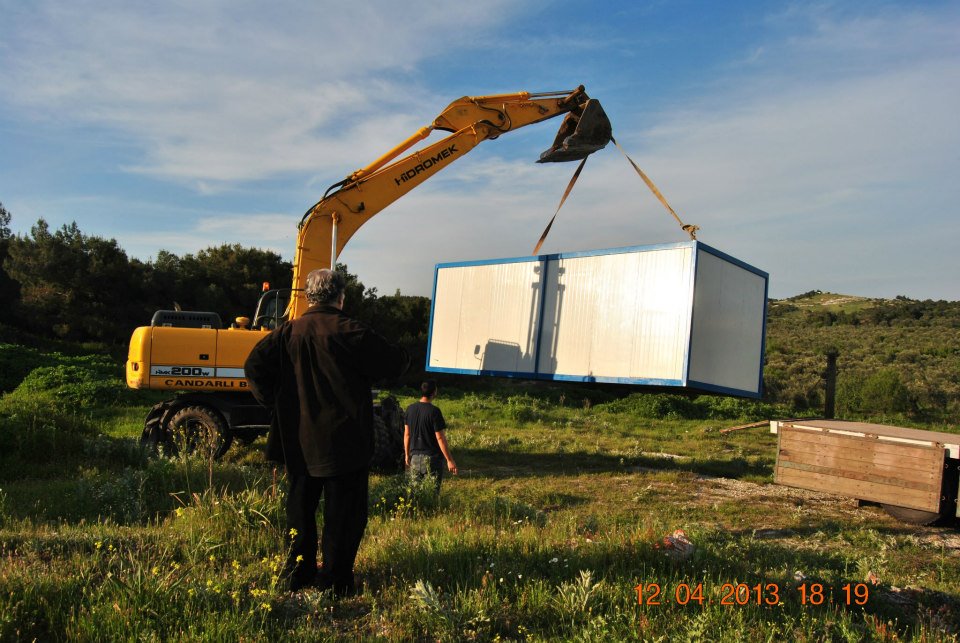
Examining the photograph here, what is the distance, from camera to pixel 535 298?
424 inches

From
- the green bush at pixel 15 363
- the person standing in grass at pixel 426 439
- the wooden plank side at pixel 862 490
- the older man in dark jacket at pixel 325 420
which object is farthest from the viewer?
the green bush at pixel 15 363

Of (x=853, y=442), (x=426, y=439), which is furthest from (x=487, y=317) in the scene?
(x=853, y=442)

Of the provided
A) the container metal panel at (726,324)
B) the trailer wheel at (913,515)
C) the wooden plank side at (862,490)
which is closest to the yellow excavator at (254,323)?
the container metal panel at (726,324)

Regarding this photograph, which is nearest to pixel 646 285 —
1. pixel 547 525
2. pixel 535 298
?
pixel 535 298

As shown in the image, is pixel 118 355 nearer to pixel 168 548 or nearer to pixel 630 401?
pixel 630 401

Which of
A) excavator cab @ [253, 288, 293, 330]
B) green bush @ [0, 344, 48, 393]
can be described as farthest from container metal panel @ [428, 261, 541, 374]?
green bush @ [0, 344, 48, 393]

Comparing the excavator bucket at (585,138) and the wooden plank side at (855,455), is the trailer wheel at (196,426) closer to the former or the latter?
the excavator bucket at (585,138)

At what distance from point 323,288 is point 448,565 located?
1889 mm

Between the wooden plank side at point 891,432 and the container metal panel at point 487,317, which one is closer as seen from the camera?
the wooden plank side at point 891,432

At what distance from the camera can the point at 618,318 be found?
9.65m

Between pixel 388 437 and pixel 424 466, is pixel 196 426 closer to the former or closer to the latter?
pixel 388 437

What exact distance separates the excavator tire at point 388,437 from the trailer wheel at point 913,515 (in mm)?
6718

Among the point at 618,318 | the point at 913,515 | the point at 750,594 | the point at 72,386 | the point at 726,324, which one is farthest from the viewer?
the point at 72,386

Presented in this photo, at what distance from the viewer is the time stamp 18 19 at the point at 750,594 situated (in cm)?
409
